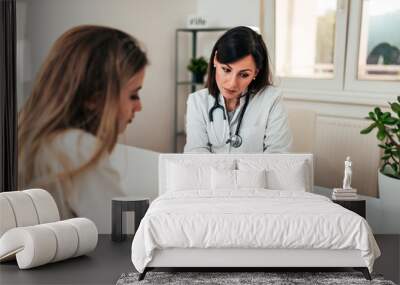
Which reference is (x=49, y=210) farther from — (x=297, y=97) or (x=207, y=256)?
(x=297, y=97)

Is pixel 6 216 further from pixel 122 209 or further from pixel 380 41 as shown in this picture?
pixel 380 41

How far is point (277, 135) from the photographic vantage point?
613cm

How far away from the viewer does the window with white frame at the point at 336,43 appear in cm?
644

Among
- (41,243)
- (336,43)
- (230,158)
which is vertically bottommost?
(41,243)

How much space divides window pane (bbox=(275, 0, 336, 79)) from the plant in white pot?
78 centimetres

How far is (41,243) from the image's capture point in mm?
4891

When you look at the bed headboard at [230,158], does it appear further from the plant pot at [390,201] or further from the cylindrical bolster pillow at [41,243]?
the cylindrical bolster pillow at [41,243]

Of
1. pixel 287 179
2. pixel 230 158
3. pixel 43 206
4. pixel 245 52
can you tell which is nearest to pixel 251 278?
pixel 287 179

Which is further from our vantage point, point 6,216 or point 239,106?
point 239,106

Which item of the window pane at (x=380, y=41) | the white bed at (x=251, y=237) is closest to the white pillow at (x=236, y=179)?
the white bed at (x=251, y=237)

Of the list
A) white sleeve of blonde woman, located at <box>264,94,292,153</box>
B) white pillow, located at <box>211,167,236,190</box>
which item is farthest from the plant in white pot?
white pillow, located at <box>211,167,236,190</box>

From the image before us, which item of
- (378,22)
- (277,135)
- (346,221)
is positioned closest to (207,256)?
(346,221)

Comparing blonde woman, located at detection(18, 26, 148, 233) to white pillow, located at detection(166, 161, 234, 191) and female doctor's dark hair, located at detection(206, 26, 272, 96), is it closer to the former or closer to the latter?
female doctor's dark hair, located at detection(206, 26, 272, 96)

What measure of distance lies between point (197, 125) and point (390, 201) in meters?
1.69
